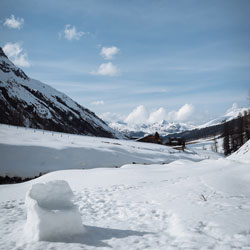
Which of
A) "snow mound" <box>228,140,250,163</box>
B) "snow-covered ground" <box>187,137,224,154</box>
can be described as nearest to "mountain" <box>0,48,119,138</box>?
"snow-covered ground" <box>187,137,224,154</box>

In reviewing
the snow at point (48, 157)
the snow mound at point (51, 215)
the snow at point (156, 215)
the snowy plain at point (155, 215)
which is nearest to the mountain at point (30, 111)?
the snow at point (48, 157)

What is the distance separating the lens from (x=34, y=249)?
13.0 ft

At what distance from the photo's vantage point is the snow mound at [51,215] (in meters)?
4.35

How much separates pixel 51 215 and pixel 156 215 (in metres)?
3.35

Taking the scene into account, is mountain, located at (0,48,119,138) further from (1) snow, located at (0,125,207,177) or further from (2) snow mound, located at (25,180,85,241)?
(2) snow mound, located at (25,180,85,241)

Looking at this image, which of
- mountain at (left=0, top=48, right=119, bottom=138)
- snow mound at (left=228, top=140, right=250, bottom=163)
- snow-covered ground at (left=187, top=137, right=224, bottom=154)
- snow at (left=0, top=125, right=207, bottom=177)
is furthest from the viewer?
snow-covered ground at (left=187, top=137, right=224, bottom=154)

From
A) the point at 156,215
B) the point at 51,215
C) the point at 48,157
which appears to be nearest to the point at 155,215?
the point at 156,215

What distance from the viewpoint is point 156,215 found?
6047 mm

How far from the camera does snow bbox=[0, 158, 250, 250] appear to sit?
4.24 meters

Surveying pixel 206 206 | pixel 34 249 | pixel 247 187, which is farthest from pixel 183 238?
pixel 247 187

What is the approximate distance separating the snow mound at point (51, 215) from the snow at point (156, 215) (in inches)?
6.6

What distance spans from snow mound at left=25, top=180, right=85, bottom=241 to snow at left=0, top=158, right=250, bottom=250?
17cm

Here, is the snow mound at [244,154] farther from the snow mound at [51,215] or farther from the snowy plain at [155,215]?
the snow mound at [51,215]

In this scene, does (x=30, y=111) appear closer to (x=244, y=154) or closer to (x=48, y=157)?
(x=48, y=157)
